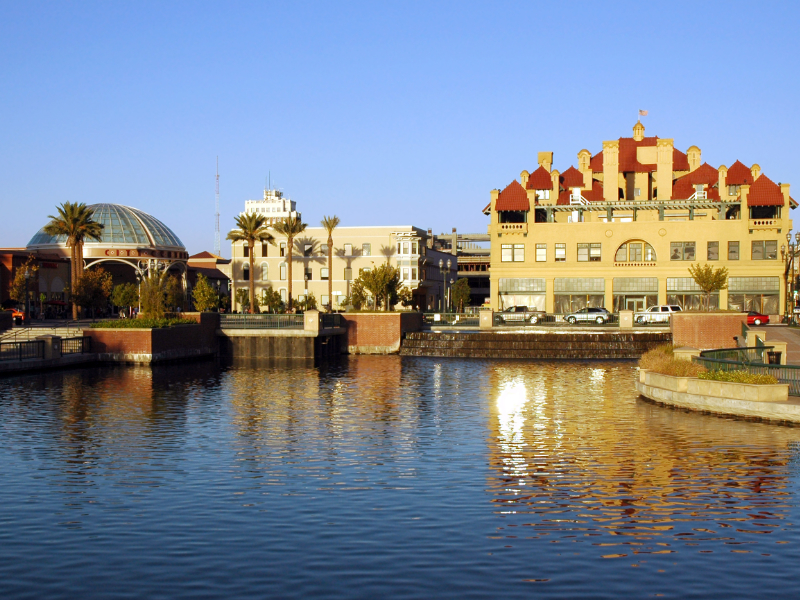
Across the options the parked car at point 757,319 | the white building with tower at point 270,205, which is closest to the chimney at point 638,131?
the parked car at point 757,319

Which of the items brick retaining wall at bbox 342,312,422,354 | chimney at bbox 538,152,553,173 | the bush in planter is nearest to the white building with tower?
chimney at bbox 538,152,553,173

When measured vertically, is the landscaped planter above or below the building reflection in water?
above

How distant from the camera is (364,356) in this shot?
2751 inches

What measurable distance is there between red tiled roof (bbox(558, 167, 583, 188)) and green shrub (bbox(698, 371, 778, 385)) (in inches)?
2646

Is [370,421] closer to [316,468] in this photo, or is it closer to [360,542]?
[316,468]

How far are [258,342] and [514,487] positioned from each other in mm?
49285

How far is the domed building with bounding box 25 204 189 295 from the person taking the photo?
4697 inches

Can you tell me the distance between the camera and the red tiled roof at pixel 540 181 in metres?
96.6

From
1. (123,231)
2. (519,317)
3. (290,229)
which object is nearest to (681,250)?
(519,317)

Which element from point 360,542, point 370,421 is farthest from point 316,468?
point 370,421

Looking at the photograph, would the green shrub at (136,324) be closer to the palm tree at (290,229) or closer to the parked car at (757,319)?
the palm tree at (290,229)

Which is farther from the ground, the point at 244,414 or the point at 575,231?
the point at 575,231

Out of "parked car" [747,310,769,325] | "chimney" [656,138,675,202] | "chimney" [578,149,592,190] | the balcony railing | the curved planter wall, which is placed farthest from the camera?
"chimney" [578,149,592,190]

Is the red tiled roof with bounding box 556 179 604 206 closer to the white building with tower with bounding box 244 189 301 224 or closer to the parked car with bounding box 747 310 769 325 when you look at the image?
the parked car with bounding box 747 310 769 325
